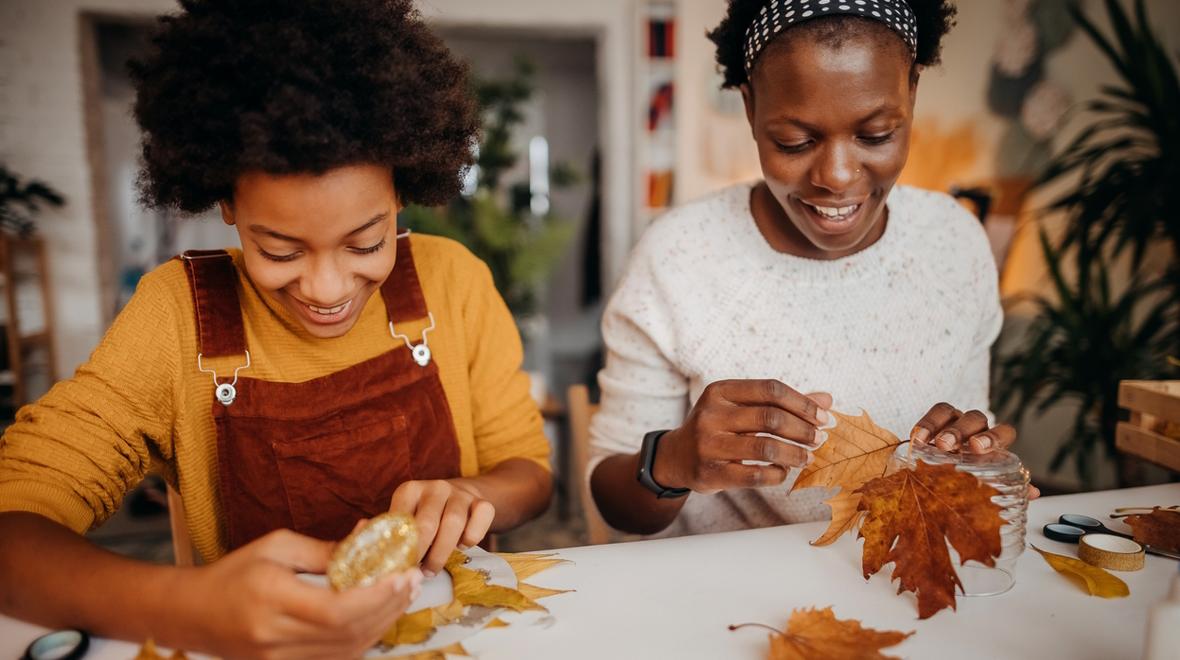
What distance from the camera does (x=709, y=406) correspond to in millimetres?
1019

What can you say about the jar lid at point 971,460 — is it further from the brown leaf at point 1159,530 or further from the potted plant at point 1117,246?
the potted plant at point 1117,246

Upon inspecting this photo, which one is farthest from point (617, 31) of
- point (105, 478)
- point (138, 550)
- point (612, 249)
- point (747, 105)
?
point (105, 478)

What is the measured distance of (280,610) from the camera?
693mm

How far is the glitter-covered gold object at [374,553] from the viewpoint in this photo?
2.40 feet

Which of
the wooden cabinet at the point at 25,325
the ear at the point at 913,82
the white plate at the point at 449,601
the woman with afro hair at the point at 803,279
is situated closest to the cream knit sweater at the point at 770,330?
the woman with afro hair at the point at 803,279

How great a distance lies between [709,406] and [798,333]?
1.48 feet

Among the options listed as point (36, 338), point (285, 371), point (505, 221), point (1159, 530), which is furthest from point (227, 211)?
point (36, 338)

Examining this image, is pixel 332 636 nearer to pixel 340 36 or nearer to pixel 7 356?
pixel 340 36

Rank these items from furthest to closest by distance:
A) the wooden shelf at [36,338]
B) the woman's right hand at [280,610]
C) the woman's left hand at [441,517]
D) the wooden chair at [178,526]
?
the wooden shelf at [36,338]
the wooden chair at [178,526]
the woman's left hand at [441,517]
the woman's right hand at [280,610]

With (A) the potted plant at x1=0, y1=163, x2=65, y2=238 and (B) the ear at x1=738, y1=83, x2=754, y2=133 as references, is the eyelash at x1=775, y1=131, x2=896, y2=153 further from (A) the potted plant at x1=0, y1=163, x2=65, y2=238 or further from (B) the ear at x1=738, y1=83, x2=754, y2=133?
(A) the potted plant at x1=0, y1=163, x2=65, y2=238

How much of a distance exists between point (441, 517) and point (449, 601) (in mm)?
101

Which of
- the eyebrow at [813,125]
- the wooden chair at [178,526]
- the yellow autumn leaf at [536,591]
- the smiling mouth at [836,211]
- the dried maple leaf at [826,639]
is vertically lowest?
the wooden chair at [178,526]

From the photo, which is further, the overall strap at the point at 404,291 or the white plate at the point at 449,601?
the overall strap at the point at 404,291

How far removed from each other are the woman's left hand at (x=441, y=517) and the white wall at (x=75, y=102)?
350 centimetres
